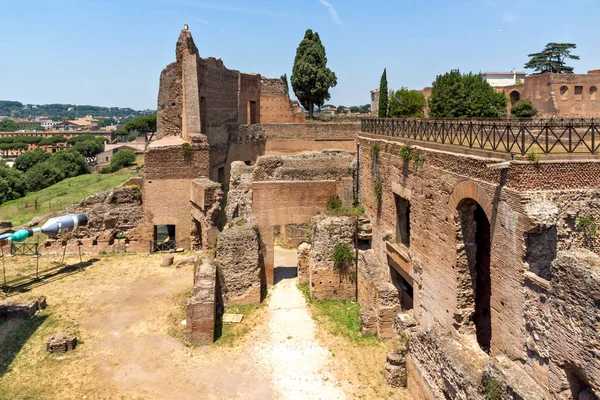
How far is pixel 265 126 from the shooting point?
1187 inches

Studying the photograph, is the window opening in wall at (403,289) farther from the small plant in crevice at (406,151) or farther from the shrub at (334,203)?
the small plant in crevice at (406,151)

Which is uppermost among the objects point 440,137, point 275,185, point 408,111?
→ point 408,111

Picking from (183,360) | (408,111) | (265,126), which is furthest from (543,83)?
(183,360)

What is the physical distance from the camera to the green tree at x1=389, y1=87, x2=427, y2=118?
28764 millimetres

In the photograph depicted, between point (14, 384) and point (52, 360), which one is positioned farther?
point (52, 360)

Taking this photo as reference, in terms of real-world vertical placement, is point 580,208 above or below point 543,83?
below

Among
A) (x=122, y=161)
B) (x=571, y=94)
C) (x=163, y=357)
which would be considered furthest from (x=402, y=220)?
(x=122, y=161)

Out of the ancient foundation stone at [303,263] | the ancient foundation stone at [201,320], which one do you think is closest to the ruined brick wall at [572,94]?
the ancient foundation stone at [303,263]

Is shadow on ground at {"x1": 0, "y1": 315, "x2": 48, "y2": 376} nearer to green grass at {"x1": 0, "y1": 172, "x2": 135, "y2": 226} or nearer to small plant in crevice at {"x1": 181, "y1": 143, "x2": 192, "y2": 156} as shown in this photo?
small plant in crevice at {"x1": 181, "y1": 143, "x2": 192, "y2": 156}

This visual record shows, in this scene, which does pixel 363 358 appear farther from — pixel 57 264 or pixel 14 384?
pixel 57 264

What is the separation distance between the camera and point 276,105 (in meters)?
32.7

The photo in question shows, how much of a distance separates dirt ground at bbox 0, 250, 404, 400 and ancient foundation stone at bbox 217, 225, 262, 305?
0.72m

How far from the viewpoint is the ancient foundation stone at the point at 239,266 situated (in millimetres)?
13844

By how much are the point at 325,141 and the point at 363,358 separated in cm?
2108
